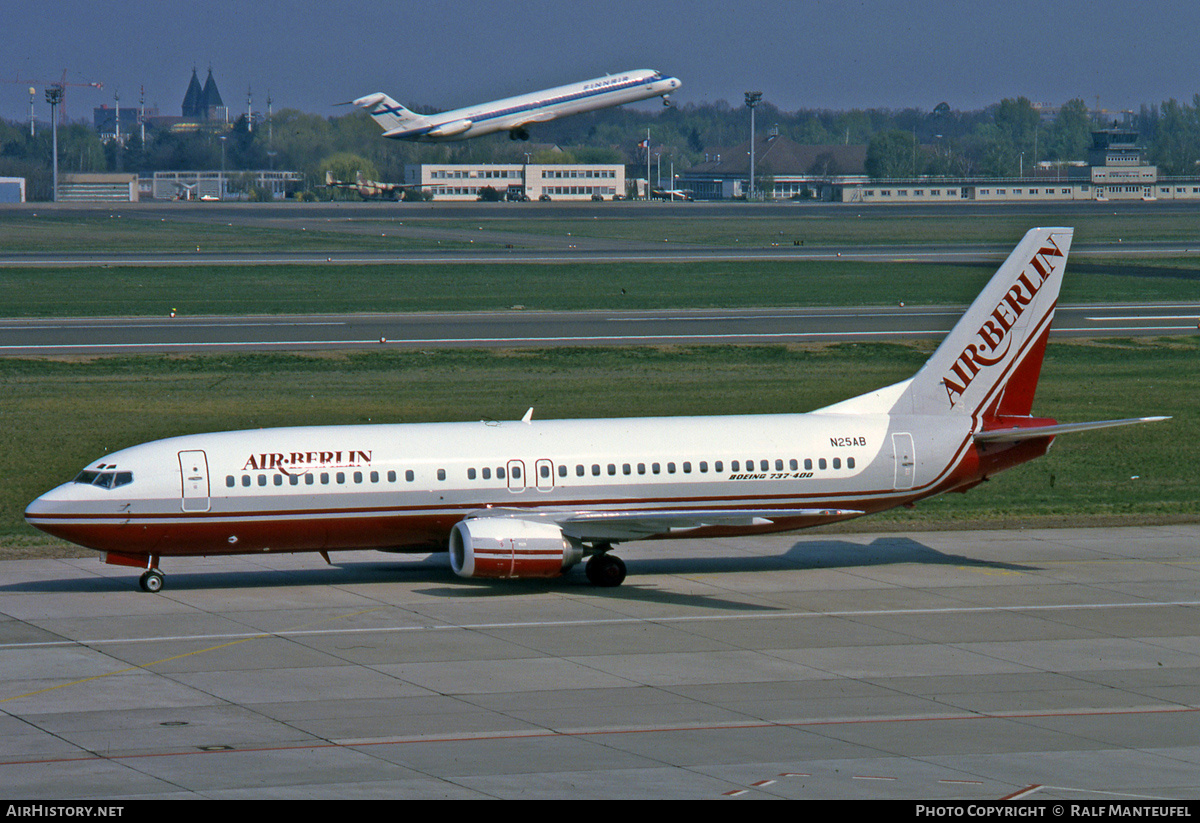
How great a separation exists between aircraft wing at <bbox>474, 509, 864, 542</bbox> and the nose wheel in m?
7.12

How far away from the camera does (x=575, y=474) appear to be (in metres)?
34.4

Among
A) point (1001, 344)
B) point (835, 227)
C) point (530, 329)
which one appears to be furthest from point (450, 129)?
point (1001, 344)

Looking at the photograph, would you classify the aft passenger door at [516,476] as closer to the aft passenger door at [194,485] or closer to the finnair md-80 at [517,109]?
the aft passenger door at [194,485]

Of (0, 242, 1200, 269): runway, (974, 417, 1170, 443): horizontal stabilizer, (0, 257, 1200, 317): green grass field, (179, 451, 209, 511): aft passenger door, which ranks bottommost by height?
(179, 451, 209, 511): aft passenger door

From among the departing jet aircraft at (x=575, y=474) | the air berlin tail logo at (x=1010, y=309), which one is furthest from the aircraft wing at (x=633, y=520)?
the air berlin tail logo at (x=1010, y=309)

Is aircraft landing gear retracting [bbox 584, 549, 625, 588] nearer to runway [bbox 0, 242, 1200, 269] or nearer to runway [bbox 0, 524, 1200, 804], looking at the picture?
runway [bbox 0, 524, 1200, 804]

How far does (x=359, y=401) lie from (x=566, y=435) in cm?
2548

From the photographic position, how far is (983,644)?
29.2 m

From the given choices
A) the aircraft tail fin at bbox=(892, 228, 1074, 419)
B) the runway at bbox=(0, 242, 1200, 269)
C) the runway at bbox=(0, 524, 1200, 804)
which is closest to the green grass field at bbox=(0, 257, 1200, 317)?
the runway at bbox=(0, 242, 1200, 269)

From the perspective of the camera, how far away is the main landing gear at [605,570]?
3419 cm

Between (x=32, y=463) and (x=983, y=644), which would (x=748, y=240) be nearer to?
(x=32, y=463)

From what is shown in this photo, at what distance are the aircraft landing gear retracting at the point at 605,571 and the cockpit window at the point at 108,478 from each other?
10190mm

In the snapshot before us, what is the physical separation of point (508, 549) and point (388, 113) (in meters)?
96.2

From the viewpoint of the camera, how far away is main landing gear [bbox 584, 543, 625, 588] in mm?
34188
